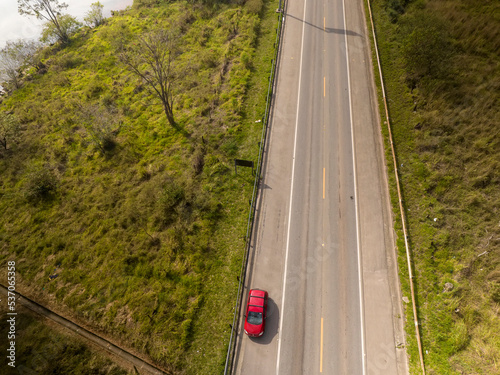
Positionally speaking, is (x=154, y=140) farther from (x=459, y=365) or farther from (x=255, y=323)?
(x=459, y=365)

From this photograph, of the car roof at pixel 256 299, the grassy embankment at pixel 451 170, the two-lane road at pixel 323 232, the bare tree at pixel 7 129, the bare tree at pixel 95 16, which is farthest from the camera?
the bare tree at pixel 95 16

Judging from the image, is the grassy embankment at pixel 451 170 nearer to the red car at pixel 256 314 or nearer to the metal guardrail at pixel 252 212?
the red car at pixel 256 314

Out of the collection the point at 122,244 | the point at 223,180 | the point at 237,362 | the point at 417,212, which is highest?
the point at 223,180

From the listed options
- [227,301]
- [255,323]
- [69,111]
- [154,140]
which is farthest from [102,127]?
[255,323]

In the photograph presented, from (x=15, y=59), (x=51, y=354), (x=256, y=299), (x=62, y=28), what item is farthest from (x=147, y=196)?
(x=62, y=28)

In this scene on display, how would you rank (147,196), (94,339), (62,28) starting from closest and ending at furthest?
(94,339) → (147,196) → (62,28)

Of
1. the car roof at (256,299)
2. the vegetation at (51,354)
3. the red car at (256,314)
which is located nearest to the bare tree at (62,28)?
the vegetation at (51,354)

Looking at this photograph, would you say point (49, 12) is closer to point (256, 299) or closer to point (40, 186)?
point (40, 186)
